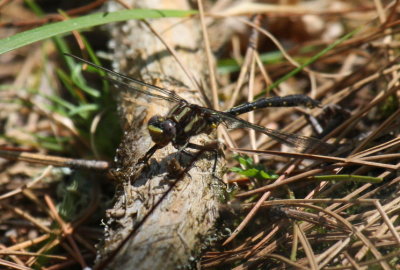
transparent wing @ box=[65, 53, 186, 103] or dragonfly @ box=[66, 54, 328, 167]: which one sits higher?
transparent wing @ box=[65, 53, 186, 103]

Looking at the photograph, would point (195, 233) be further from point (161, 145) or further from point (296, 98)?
point (296, 98)

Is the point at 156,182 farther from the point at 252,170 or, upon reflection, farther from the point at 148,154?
the point at 252,170

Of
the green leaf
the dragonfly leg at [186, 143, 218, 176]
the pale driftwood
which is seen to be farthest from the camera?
the green leaf

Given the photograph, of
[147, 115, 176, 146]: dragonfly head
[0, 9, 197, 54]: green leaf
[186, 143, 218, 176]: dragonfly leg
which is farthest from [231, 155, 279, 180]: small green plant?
[0, 9, 197, 54]: green leaf

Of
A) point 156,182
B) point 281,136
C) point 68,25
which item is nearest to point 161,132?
point 156,182

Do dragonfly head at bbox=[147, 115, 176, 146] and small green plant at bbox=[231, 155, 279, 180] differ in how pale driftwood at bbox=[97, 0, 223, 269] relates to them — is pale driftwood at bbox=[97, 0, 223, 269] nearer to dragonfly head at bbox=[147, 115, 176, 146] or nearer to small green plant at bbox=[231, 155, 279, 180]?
dragonfly head at bbox=[147, 115, 176, 146]

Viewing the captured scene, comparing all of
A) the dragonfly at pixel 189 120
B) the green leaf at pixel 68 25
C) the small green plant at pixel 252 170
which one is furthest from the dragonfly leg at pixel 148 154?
the green leaf at pixel 68 25

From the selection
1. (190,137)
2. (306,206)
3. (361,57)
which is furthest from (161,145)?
(361,57)

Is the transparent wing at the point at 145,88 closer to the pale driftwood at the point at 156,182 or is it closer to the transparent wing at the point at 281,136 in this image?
the pale driftwood at the point at 156,182
